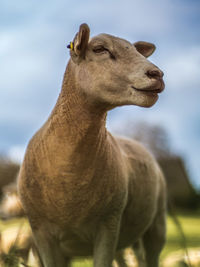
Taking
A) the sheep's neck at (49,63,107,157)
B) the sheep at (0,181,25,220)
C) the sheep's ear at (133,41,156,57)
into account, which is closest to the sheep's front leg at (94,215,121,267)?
the sheep's neck at (49,63,107,157)

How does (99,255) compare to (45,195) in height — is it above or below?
below

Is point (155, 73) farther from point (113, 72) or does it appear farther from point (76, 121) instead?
point (76, 121)

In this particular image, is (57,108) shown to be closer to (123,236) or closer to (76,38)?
(76,38)

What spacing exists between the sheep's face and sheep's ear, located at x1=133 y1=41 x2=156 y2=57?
741 mm

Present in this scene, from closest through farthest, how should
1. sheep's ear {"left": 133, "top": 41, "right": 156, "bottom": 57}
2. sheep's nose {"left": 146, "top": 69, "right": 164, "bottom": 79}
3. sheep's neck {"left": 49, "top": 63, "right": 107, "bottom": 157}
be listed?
1. sheep's nose {"left": 146, "top": 69, "right": 164, "bottom": 79}
2. sheep's neck {"left": 49, "top": 63, "right": 107, "bottom": 157}
3. sheep's ear {"left": 133, "top": 41, "right": 156, "bottom": 57}

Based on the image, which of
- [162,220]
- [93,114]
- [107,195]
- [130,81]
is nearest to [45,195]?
[107,195]

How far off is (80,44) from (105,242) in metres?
1.85

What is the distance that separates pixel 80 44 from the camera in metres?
3.63

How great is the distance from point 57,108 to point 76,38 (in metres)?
0.67

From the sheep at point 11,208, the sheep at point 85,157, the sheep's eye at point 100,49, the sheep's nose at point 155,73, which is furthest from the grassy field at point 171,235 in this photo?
the sheep's nose at point 155,73

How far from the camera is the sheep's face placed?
3.33 metres

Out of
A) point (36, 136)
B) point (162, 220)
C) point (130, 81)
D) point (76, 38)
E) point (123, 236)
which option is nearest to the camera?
point (130, 81)

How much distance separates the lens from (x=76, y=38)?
364cm

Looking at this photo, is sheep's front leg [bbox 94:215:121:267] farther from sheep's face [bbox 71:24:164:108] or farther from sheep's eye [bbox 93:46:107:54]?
sheep's eye [bbox 93:46:107:54]
